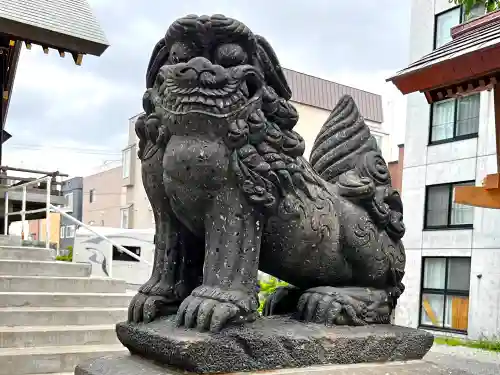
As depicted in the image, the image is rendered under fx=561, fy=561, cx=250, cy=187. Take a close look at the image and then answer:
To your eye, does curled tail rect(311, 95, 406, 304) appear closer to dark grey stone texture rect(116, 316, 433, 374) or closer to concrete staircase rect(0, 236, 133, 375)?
dark grey stone texture rect(116, 316, 433, 374)

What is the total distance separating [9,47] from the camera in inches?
232

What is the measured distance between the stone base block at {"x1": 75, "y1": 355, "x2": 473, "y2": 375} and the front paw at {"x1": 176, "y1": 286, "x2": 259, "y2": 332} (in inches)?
5.7

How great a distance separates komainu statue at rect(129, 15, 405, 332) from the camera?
1616 mm

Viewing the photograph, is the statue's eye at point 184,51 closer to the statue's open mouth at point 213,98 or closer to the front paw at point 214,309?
the statue's open mouth at point 213,98

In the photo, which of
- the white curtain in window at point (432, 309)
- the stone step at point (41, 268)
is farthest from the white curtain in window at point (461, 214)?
the stone step at point (41, 268)

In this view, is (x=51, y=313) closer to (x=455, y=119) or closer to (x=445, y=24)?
(x=455, y=119)

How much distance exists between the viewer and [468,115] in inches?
391

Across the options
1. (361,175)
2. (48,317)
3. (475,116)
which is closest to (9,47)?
(48,317)

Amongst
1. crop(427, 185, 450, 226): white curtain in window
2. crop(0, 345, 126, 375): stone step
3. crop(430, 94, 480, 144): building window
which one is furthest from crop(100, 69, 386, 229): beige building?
crop(0, 345, 126, 375): stone step

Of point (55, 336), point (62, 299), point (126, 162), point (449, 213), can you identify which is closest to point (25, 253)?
point (62, 299)

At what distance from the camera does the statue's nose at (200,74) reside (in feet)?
5.24

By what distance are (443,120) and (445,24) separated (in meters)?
1.80

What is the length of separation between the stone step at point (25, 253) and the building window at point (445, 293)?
6.91 meters

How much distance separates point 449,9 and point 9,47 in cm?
777
